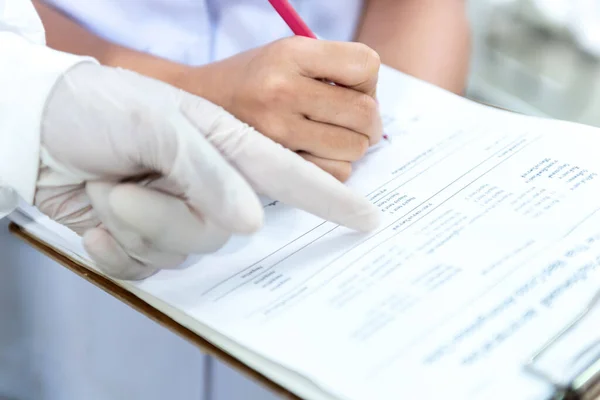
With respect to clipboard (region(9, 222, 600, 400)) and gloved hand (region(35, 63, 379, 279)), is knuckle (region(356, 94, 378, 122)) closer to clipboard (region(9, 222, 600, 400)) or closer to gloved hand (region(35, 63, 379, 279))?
gloved hand (region(35, 63, 379, 279))

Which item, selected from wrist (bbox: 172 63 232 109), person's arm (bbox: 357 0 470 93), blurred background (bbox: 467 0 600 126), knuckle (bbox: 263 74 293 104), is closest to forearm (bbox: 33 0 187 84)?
wrist (bbox: 172 63 232 109)

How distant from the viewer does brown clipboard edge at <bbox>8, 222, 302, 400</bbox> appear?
332mm

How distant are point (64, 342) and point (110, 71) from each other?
0.25m

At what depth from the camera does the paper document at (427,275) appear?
0.32 meters

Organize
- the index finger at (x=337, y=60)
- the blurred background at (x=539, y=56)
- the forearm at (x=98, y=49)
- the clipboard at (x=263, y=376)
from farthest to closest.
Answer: the blurred background at (x=539, y=56) < the forearm at (x=98, y=49) < the index finger at (x=337, y=60) < the clipboard at (x=263, y=376)

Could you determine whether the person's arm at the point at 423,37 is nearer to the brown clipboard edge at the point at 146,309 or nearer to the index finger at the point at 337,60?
the index finger at the point at 337,60

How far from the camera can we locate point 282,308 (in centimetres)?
36

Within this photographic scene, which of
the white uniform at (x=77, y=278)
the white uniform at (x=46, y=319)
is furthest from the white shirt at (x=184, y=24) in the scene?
the white uniform at (x=46, y=319)

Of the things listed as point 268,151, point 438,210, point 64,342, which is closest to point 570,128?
point 438,210

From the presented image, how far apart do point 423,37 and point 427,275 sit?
0.37 m

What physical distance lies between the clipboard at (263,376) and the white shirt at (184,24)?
248 millimetres

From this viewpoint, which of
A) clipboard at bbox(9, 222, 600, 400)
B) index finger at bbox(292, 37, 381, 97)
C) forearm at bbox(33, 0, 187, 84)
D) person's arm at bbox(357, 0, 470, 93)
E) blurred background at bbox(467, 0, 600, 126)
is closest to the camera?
clipboard at bbox(9, 222, 600, 400)

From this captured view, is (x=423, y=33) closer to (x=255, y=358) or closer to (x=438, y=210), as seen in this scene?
(x=438, y=210)

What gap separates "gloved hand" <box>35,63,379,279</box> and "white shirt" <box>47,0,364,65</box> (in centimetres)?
24
